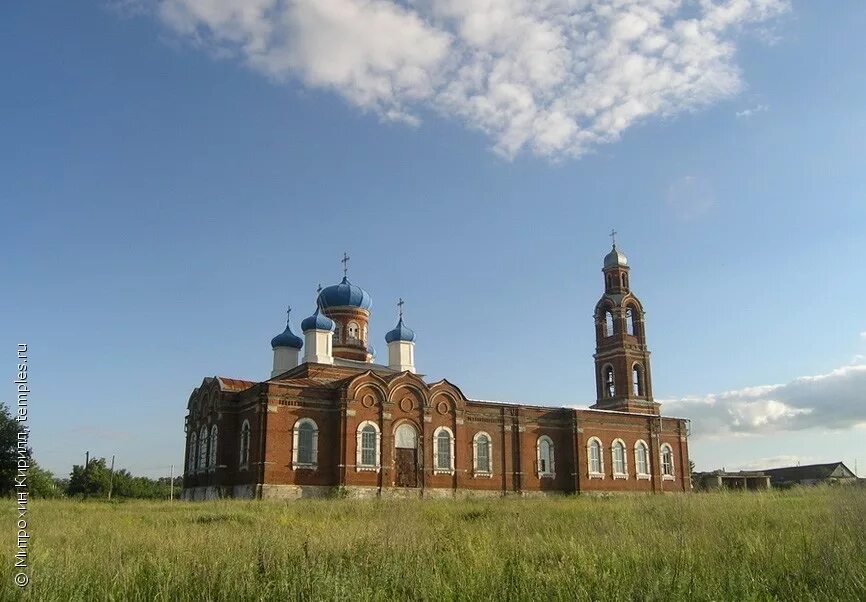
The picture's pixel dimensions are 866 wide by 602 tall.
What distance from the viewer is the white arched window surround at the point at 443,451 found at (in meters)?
35.4

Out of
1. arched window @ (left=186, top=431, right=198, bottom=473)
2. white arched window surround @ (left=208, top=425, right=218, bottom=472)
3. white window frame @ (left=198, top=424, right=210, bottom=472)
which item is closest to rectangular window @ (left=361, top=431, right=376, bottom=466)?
white arched window surround @ (left=208, top=425, right=218, bottom=472)

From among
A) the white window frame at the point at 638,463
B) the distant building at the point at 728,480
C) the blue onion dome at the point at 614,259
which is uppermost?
the blue onion dome at the point at 614,259

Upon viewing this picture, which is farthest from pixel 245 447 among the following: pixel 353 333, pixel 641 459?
pixel 641 459

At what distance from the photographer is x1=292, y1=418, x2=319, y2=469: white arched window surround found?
105 feet

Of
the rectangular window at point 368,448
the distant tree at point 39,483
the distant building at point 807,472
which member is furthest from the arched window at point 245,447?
the distant building at point 807,472

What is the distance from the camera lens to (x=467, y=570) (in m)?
7.66

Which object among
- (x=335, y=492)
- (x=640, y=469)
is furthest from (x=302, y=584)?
(x=640, y=469)

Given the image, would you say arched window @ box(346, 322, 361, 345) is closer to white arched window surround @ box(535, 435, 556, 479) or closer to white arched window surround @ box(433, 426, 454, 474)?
white arched window surround @ box(433, 426, 454, 474)

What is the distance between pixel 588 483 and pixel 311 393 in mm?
16177

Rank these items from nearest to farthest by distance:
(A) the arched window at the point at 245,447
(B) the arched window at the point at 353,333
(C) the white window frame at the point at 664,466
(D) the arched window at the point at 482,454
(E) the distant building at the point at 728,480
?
(A) the arched window at the point at 245,447 → (D) the arched window at the point at 482,454 → (B) the arched window at the point at 353,333 → (C) the white window frame at the point at 664,466 → (E) the distant building at the point at 728,480

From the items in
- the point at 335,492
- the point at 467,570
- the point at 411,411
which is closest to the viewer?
the point at 467,570

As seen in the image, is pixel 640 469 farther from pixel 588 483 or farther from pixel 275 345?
pixel 275 345

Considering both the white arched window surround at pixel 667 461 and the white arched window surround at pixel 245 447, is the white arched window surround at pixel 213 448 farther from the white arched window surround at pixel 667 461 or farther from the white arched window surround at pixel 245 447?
the white arched window surround at pixel 667 461

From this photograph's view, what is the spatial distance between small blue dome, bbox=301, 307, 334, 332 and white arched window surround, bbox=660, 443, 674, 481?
2108 centimetres
